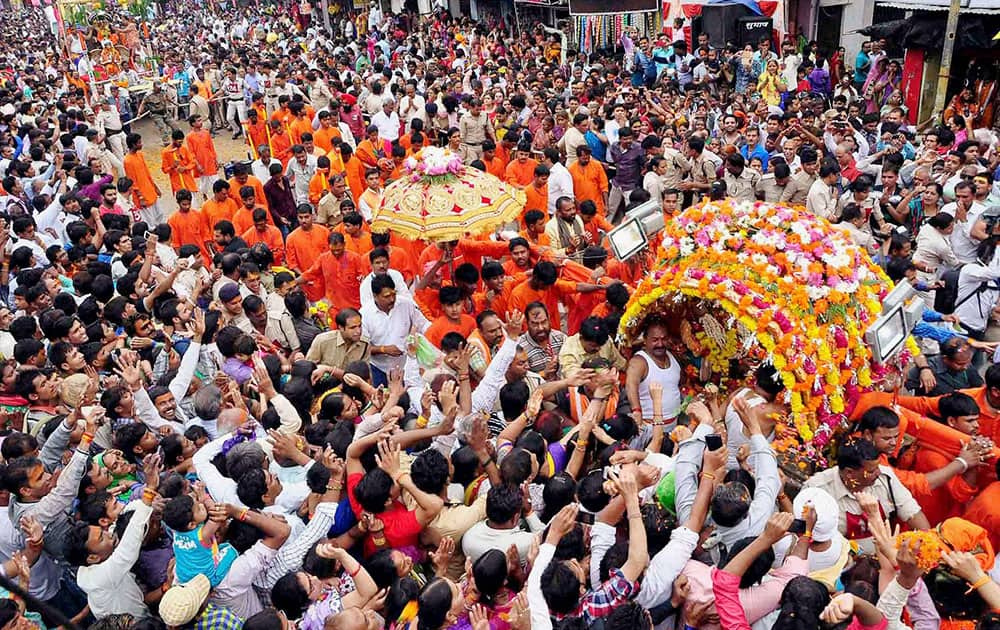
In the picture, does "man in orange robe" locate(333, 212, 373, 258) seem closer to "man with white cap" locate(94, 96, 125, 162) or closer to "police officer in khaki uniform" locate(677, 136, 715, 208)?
"police officer in khaki uniform" locate(677, 136, 715, 208)

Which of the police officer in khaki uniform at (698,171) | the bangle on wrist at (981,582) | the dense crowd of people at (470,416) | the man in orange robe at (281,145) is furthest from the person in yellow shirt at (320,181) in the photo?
the bangle on wrist at (981,582)

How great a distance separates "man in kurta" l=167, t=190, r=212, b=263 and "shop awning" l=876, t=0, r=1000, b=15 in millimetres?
10897

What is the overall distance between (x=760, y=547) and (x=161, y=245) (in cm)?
710

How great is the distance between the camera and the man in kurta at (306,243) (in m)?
8.52

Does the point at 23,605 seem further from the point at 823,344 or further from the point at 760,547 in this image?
the point at 823,344

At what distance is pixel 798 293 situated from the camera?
504 cm

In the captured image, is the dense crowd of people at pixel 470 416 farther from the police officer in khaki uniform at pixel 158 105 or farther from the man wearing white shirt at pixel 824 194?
the police officer in khaki uniform at pixel 158 105

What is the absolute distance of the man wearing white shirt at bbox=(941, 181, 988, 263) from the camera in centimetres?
725

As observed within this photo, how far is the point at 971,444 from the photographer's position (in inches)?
179

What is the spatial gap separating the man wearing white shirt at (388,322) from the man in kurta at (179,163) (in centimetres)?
633

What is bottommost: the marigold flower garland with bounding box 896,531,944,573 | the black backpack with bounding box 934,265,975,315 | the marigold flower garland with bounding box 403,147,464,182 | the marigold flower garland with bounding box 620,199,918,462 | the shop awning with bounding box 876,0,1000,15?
the black backpack with bounding box 934,265,975,315

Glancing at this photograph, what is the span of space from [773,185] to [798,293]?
447 cm

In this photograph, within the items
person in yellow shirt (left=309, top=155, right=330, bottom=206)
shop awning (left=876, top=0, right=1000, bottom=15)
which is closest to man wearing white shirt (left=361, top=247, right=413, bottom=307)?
person in yellow shirt (left=309, top=155, right=330, bottom=206)

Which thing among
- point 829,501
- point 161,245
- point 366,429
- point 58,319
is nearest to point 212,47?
point 161,245
